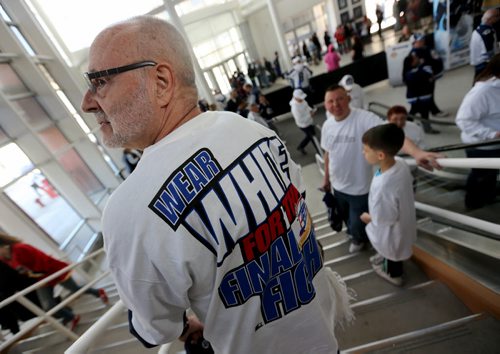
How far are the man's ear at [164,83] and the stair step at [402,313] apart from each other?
2003mm

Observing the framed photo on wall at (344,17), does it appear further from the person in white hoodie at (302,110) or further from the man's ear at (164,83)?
the man's ear at (164,83)

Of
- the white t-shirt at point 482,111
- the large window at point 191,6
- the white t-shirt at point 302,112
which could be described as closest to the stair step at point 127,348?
the white t-shirt at point 482,111

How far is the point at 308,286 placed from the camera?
0.87 meters

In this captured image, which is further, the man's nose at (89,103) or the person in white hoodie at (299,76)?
the person in white hoodie at (299,76)

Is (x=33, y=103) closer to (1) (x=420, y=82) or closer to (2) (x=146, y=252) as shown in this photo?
(2) (x=146, y=252)

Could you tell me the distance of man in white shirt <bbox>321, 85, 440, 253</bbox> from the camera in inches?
89.4

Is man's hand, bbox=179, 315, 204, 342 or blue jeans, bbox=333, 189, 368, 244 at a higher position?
man's hand, bbox=179, 315, 204, 342

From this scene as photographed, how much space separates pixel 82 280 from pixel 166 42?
547 cm

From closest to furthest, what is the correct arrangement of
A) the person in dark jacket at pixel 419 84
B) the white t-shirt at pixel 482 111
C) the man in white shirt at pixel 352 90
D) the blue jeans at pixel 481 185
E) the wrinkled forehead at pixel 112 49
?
the wrinkled forehead at pixel 112 49 < the blue jeans at pixel 481 185 < the white t-shirt at pixel 482 111 < the man in white shirt at pixel 352 90 < the person in dark jacket at pixel 419 84

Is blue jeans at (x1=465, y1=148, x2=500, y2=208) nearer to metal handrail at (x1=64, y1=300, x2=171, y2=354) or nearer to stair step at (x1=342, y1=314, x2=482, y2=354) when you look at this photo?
stair step at (x1=342, y1=314, x2=482, y2=354)

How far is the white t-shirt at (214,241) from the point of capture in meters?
0.60

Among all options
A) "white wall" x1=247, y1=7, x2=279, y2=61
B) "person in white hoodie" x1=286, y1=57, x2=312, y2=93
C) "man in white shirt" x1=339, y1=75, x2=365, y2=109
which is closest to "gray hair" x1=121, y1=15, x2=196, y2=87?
"man in white shirt" x1=339, y1=75, x2=365, y2=109

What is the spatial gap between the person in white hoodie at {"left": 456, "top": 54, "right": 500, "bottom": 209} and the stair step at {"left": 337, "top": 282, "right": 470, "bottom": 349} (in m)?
0.84

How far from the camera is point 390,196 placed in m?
1.72
